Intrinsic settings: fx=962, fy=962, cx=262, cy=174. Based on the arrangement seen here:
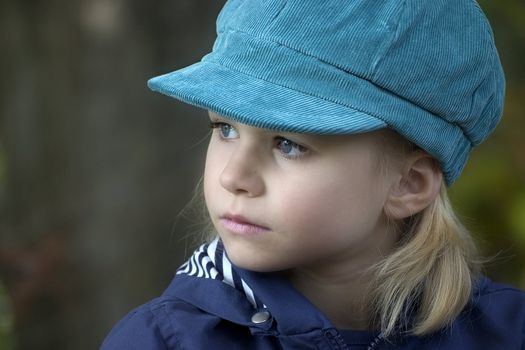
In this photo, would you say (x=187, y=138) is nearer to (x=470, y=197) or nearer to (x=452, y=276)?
(x=470, y=197)

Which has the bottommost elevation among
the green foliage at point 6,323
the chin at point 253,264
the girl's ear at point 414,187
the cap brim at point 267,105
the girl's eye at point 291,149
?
the green foliage at point 6,323

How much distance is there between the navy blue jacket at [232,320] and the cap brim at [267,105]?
42 centimetres

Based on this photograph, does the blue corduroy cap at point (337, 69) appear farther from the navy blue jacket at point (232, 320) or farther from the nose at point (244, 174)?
the navy blue jacket at point (232, 320)

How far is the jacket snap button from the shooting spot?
6.84 ft

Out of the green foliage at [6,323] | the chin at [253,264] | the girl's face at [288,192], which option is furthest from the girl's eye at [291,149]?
the green foliage at [6,323]

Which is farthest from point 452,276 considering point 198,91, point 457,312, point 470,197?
point 470,197

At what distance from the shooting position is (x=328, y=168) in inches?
80.0

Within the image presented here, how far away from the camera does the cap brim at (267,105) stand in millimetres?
1915

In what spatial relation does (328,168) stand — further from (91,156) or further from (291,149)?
(91,156)

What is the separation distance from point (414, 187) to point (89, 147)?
2059 millimetres

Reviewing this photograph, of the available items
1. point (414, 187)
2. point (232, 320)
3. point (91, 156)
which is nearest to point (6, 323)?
point (91, 156)

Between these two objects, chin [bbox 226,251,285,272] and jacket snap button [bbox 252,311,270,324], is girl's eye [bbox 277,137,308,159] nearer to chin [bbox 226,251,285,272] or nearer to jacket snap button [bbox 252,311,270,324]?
chin [bbox 226,251,285,272]

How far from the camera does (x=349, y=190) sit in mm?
2074

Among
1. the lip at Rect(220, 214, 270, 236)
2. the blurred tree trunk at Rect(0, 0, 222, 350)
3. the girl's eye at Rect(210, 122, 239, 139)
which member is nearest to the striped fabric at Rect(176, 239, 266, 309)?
the lip at Rect(220, 214, 270, 236)
